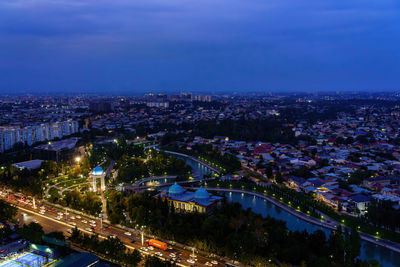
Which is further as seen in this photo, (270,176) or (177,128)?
(177,128)

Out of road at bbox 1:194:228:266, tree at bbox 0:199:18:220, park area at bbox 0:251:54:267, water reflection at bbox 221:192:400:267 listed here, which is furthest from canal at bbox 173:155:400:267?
tree at bbox 0:199:18:220

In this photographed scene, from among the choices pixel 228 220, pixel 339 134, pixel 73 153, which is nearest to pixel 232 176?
pixel 228 220

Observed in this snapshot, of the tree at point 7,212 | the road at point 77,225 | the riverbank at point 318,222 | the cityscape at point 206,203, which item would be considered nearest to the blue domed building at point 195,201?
the cityscape at point 206,203

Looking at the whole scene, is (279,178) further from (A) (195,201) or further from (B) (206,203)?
(A) (195,201)

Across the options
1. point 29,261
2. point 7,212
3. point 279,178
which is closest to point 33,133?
point 7,212

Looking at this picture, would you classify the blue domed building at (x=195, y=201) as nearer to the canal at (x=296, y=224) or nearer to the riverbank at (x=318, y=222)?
the canal at (x=296, y=224)

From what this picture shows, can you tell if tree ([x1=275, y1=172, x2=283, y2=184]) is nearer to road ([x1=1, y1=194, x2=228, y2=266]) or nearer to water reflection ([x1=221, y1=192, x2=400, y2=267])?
water reflection ([x1=221, y1=192, x2=400, y2=267])

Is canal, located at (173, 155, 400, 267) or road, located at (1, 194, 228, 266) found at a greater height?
road, located at (1, 194, 228, 266)

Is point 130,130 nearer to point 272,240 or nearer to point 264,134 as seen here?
point 264,134
